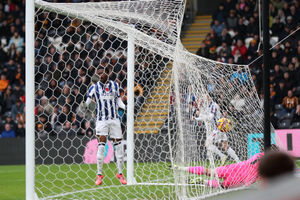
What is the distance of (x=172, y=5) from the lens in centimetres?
734

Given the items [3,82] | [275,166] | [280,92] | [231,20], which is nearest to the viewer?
[275,166]

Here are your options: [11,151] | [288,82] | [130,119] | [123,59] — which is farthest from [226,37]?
[130,119]

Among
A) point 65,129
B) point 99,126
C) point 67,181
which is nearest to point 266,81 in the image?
point 99,126

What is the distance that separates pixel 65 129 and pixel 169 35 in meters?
5.95

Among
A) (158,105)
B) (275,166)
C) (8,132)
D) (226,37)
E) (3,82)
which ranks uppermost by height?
(226,37)

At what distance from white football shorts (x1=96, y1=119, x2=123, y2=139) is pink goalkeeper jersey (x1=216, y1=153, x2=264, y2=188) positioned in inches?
71.2

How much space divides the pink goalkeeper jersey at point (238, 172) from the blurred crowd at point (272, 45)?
18.1 ft

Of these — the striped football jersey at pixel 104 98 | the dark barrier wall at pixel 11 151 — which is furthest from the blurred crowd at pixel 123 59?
the striped football jersey at pixel 104 98

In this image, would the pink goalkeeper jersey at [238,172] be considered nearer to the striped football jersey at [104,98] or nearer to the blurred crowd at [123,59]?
the striped football jersey at [104,98]

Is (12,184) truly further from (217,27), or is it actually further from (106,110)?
(217,27)

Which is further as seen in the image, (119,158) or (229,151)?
(229,151)

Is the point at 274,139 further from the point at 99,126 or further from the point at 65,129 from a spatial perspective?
the point at 65,129

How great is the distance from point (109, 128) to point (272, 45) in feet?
25.6

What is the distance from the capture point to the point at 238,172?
732 centimetres
